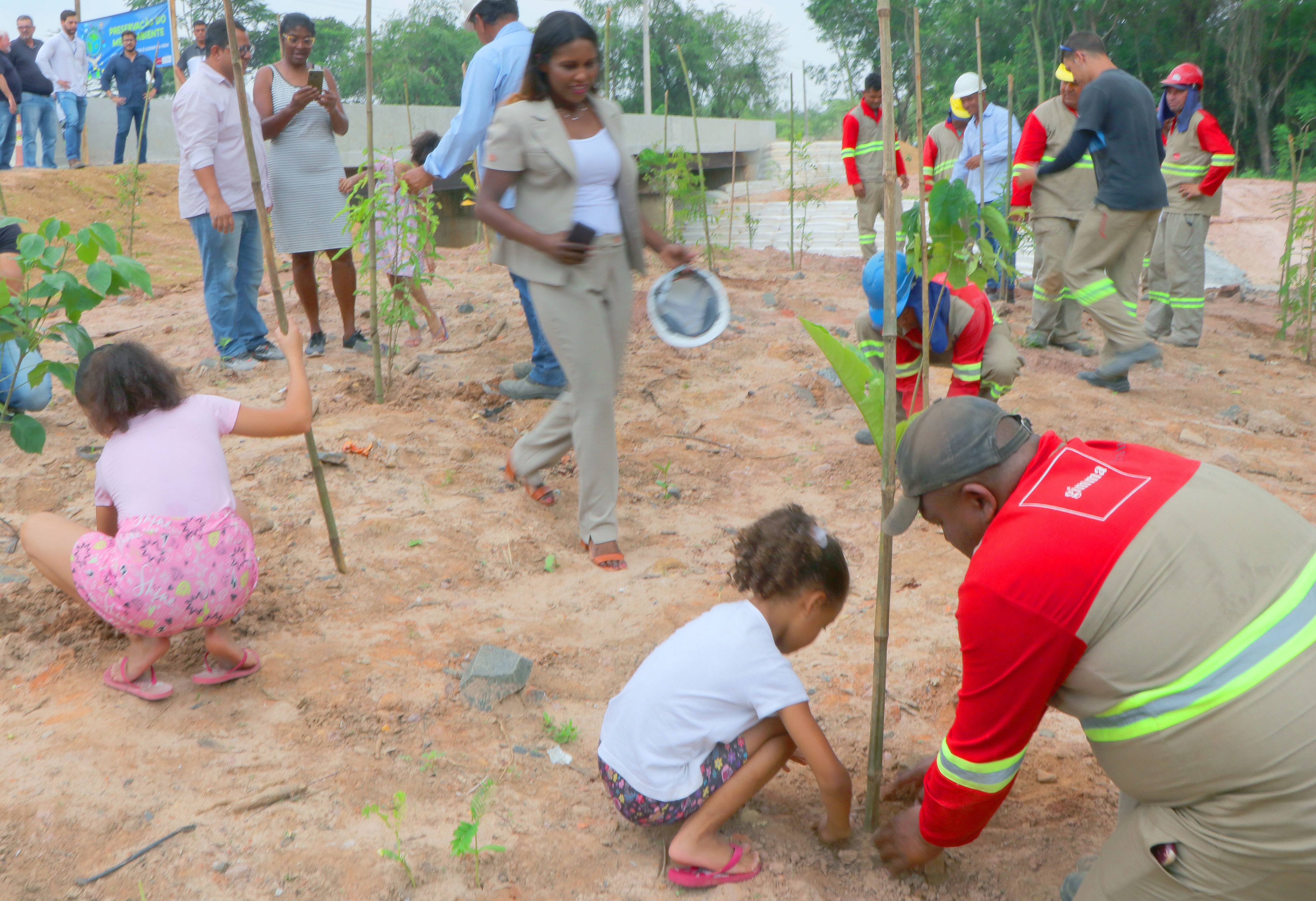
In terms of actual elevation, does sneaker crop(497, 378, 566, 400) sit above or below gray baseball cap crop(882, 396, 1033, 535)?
below

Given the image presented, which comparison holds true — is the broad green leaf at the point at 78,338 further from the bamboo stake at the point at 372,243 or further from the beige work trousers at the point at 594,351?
the bamboo stake at the point at 372,243

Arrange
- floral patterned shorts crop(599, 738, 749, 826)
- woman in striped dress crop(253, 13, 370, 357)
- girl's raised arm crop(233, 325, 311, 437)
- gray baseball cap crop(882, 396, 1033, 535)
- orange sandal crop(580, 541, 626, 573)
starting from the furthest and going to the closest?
1. woman in striped dress crop(253, 13, 370, 357)
2. orange sandal crop(580, 541, 626, 573)
3. girl's raised arm crop(233, 325, 311, 437)
4. floral patterned shorts crop(599, 738, 749, 826)
5. gray baseball cap crop(882, 396, 1033, 535)

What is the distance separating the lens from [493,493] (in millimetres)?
3916

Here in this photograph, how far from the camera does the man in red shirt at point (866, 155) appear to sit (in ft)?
25.1

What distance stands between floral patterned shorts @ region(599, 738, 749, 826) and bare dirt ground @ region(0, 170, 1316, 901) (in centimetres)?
15

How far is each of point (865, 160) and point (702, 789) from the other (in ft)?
22.3

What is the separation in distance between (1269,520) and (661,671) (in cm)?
110

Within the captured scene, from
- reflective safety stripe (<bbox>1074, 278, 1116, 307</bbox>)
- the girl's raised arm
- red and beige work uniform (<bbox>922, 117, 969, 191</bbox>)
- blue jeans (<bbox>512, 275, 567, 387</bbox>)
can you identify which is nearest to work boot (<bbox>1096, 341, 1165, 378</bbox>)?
reflective safety stripe (<bbox>1074, 278, 1116, 307</bbox>)

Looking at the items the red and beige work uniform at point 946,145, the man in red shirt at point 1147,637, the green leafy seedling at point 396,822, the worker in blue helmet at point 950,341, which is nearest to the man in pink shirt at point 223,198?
the worker in blue helmet at point 950,341

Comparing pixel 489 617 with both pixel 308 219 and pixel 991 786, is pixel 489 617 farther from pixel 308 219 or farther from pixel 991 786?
pixel 308 219

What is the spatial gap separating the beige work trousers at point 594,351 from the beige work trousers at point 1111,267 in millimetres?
3264

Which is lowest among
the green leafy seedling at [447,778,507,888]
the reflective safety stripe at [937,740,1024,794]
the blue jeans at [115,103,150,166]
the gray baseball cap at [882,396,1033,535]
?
the green leafy seedling at [447,778,507,888]

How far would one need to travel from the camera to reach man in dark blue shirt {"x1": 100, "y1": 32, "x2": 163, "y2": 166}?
10266 mm

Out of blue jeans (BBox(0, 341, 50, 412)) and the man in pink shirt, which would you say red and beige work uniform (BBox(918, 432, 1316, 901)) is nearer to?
blue jeans (BBox(0, 341, 50, 412))
